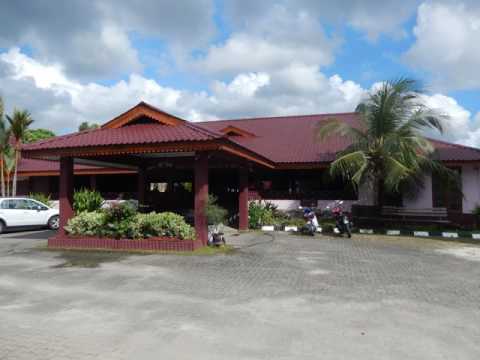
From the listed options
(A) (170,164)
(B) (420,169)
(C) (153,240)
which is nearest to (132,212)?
(C) (153,240)

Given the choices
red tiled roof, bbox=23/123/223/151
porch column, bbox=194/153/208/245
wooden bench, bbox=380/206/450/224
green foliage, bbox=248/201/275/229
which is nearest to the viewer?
red tiled roof, bbox=23/123/223/151

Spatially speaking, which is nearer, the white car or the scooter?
the scooter

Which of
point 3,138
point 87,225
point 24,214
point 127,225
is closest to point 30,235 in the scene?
point 24,214

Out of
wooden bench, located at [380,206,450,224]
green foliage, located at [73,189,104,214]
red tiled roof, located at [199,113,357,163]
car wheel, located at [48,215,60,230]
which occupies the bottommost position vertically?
car wheel, located at [48,215,60,230]

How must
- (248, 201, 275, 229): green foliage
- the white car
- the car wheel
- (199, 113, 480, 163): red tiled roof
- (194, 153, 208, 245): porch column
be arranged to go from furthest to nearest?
(199, 113, 480, 163): red tiled roof < the car wheel < (248, 201, 275, 229): green foliage < the white car < (194, 153, 208, 245): porch column

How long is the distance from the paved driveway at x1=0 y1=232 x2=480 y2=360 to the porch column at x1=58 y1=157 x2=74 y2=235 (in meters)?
2.10

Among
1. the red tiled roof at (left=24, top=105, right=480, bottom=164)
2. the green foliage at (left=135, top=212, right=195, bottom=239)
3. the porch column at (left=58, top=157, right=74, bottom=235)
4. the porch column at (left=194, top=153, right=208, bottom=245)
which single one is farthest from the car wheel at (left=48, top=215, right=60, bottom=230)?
the porch column at (left=194, top=153, right=208, bottom=245)

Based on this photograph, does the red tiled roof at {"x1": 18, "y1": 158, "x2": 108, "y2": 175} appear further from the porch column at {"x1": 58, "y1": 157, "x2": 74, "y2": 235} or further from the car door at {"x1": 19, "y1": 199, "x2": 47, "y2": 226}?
the porch column at {"x1": 58, "y1": 157, "x2": 74, "y2": 235}

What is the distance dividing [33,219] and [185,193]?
6.24m

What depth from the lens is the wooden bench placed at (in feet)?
52.0

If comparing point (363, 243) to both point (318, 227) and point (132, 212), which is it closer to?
point (318, 227)

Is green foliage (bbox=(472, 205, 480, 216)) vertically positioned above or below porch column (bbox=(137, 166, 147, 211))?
below

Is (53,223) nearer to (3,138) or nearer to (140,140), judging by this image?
(3,138)

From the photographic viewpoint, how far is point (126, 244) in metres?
10.4
